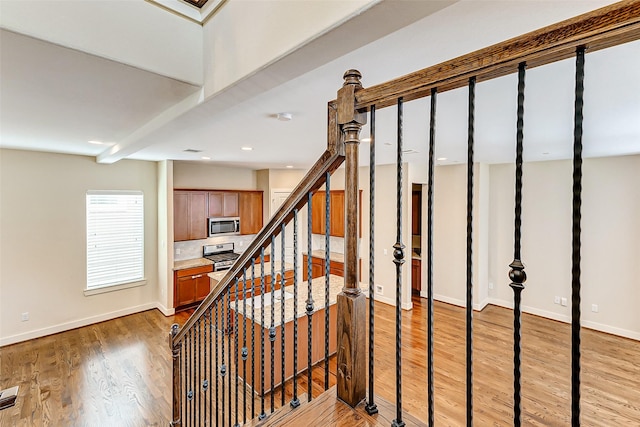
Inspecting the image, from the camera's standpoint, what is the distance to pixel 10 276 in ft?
13.9

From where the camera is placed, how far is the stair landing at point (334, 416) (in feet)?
3.02

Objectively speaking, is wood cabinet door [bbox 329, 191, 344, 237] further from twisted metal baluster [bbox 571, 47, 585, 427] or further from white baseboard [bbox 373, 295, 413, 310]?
twisted metal baluster [bbox 571, 47, 585, 427]

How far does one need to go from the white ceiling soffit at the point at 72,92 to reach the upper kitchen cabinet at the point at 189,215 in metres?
2.52

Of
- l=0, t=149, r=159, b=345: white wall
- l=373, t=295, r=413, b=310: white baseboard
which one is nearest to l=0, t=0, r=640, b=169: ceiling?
l=0, t=149, r=159, b=345: white wall

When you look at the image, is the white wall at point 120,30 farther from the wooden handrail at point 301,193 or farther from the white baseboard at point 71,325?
the white baseboard at point 71,325

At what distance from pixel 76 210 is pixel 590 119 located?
6.35 meters

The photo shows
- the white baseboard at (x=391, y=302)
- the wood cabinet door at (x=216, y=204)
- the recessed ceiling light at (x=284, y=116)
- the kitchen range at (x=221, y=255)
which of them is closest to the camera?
the recessed ceiling light at (x=284, y=116)

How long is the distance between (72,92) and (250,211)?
470 centimetres

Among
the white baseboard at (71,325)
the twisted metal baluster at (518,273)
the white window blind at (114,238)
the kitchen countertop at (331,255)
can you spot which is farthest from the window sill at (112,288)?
the twisted metal baluster at (518,273)

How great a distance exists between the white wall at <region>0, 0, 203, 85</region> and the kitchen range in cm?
438

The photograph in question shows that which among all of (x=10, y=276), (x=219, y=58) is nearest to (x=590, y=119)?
(x=219, y=58)

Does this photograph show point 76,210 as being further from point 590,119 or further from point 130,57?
point 590,119

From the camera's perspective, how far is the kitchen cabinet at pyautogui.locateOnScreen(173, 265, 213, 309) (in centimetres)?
533

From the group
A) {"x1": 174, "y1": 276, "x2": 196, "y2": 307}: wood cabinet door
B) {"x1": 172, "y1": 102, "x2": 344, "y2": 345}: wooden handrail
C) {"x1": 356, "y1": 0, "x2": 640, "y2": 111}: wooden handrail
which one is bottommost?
{"x1": 174, "y1": 276, "x2": 196, "y2": 307}: wood cabinet door
